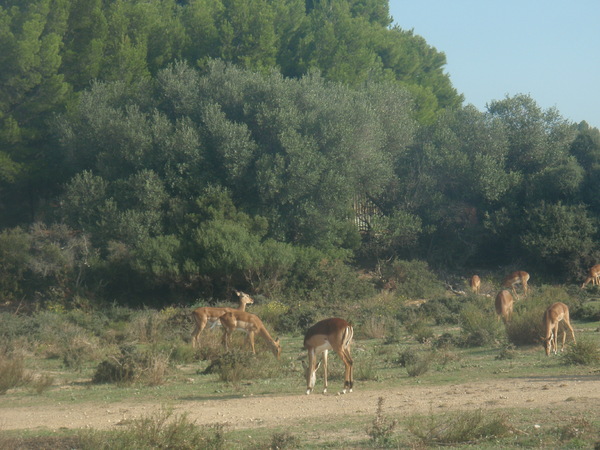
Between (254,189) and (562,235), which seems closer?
(254,189)

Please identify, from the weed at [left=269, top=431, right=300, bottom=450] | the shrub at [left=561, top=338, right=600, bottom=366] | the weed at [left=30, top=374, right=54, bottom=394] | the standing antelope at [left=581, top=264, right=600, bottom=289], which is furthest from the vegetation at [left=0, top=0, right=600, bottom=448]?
the weed at [left=269, top=431, right=300, bottom=450]

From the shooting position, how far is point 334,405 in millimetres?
11984

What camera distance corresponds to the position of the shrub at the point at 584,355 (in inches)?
567

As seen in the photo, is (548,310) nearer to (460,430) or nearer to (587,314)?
(587,314)

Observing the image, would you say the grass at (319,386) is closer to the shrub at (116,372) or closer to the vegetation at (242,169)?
the shrub at (116,372)

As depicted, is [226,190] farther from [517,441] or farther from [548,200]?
[517,441]

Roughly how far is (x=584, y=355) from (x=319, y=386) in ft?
16.1

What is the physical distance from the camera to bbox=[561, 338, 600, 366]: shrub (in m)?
14.4

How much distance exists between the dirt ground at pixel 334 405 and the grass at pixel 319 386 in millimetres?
152

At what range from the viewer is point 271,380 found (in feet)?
48.2

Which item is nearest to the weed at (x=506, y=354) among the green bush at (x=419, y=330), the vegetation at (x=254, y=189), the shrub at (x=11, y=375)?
the vegetation at (x=254, y=189)

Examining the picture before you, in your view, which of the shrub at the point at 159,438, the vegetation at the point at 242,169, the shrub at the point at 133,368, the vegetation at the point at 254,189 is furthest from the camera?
the vegetation at the point at 242,169

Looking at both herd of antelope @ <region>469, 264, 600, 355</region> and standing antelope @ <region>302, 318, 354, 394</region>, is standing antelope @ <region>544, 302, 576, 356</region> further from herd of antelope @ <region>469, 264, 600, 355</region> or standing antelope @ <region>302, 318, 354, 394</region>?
standing antelope @ <region>302, 318, 354, 394</region>

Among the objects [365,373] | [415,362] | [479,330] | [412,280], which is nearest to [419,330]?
[479,330]
